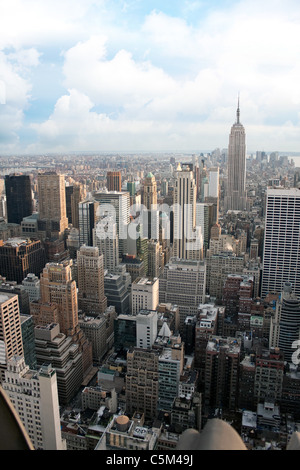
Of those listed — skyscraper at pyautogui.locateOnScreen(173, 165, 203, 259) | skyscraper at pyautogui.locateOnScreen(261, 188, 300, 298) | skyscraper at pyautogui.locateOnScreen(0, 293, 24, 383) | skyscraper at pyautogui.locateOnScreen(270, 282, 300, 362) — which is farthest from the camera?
skyscraper at pyautogui.locateOnScreen(173, 165, 203, 259)

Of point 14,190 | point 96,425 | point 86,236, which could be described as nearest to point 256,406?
point 96,425

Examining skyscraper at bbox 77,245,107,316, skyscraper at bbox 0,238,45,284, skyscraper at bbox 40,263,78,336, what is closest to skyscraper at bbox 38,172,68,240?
skyscraper at bbox 0,238,45,284

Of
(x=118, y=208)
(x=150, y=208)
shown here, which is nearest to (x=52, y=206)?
(x=118, y=208)

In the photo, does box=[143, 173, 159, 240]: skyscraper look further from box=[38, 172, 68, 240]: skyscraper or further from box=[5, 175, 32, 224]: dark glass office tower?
box=[5, 175, 32, 224]: dark glass office tower

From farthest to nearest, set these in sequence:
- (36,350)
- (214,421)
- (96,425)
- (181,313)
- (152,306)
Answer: (181,313) → (152,306) → (36,350) → (96,425) → (214,421)
